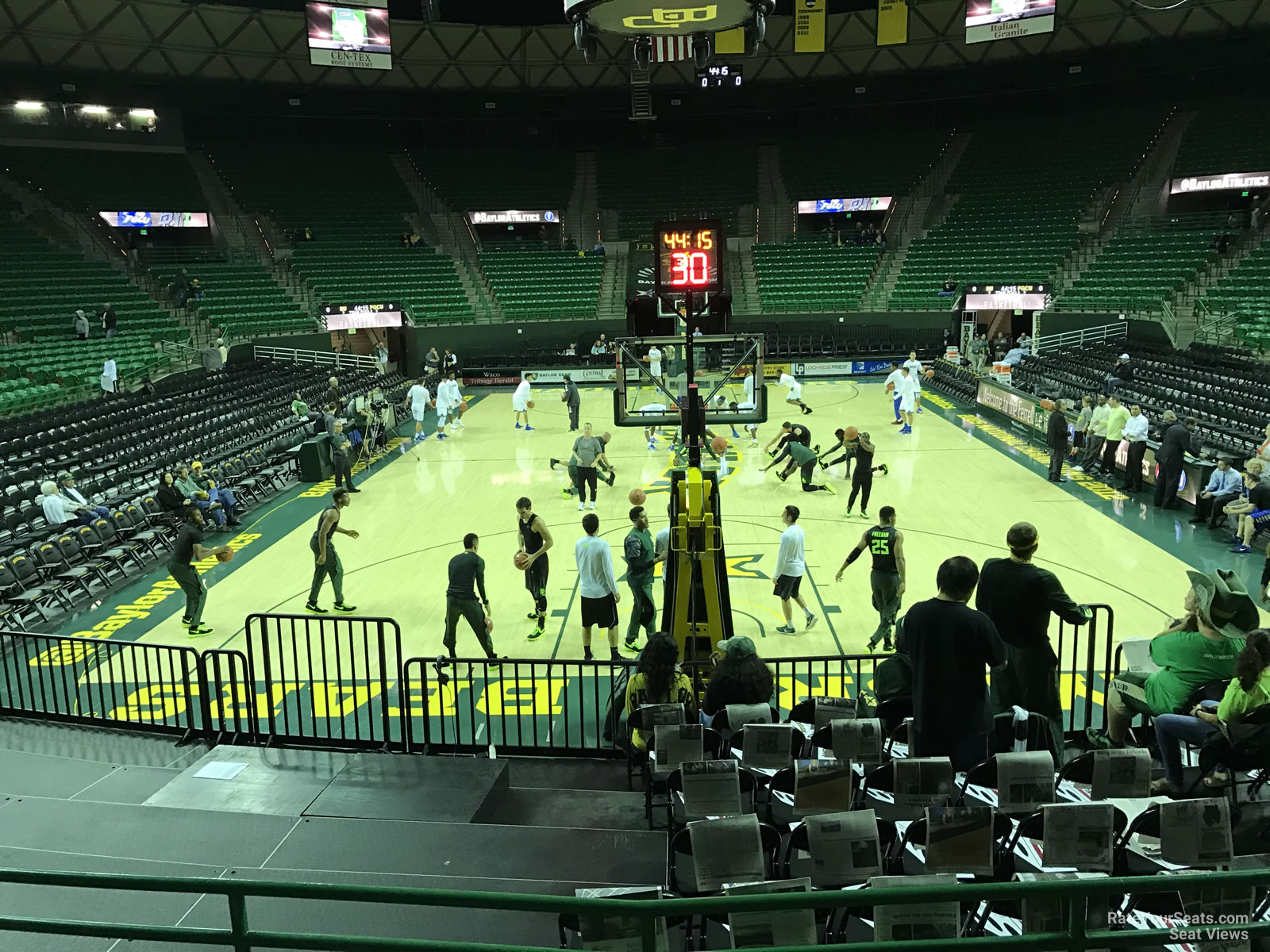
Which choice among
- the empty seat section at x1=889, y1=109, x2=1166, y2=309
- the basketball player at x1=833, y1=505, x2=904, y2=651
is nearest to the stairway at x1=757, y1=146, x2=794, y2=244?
the empty seat section at x1=889, y1=109, x2=1166, y2=309

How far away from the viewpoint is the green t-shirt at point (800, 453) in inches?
645

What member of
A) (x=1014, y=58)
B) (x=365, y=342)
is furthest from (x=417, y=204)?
(x=1014, y=58)

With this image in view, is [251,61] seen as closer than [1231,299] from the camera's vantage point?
No

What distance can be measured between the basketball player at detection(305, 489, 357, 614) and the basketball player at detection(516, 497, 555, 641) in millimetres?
1895

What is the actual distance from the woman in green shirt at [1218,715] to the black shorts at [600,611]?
5.17 meters

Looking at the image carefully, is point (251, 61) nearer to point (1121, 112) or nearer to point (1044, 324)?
point (1044, 324)

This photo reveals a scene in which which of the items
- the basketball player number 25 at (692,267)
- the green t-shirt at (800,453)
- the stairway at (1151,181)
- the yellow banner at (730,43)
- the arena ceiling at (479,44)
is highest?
the arena ceiling at (479,44)

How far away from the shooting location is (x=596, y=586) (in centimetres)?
985

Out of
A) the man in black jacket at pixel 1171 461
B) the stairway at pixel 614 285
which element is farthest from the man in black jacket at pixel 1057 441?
the stairway at pixel 614 285

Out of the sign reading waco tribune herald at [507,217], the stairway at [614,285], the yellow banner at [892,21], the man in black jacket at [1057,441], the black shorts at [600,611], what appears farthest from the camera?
the sign reading waco tribune herald at [507,217]

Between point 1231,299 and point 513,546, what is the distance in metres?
22.9

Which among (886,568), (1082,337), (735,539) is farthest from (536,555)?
(1082,337)

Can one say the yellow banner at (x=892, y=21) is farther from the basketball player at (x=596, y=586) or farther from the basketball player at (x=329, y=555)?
the basketball player at (x=596, y=586)

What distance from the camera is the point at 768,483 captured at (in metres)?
18.0
